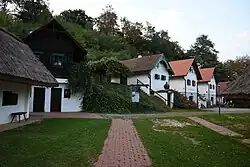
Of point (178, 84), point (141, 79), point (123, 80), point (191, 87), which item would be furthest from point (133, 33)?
point (123, 80)

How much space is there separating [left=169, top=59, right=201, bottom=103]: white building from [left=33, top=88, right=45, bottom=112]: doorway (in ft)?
74.4

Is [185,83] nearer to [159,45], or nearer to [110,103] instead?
[110,103]

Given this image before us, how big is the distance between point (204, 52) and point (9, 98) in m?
66.7

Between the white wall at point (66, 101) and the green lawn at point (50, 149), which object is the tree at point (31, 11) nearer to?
the white wall at point (66, 101)

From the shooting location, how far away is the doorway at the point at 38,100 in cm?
2442

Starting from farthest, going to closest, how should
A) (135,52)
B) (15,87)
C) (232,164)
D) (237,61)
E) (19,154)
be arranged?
(237,61), (135,52), (15,87), (19,154), (232,164)

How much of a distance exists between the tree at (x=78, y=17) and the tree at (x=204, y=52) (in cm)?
2768

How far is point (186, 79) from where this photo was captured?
42938 millimetres

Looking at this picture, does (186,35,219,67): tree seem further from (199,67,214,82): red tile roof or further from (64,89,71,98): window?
(64,89,71,98): window

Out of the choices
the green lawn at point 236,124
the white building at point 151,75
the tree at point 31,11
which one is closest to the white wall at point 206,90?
the white building at point 151,75

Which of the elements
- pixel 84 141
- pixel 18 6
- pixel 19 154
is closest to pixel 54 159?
pixel 19 154

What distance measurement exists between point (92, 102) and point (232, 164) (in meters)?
19.5

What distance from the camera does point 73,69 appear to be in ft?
83.6

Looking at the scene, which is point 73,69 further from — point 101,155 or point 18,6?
point 18,6
